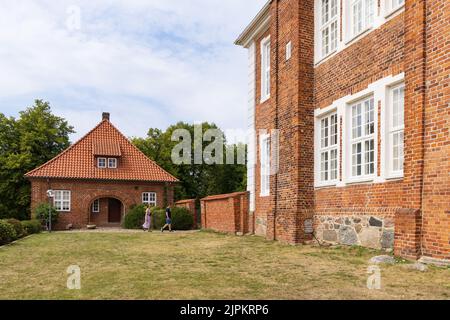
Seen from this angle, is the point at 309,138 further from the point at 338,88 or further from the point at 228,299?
the point at 228,299

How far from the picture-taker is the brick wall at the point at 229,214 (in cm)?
1847

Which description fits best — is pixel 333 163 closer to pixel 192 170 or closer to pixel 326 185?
pixel 326 185

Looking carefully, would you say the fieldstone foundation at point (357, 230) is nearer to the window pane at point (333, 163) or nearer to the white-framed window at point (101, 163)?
the window pane at point (333, 163)

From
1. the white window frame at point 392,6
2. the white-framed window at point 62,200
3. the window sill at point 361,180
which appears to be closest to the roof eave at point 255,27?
the white window frame at point 392,6

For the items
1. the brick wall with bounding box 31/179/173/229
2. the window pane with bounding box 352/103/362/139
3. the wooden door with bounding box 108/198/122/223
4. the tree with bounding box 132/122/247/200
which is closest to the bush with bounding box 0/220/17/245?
the window pane with bounding box 352/103/362/139

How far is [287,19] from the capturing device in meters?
14.3

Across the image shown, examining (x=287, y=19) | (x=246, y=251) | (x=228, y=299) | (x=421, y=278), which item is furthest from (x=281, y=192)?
(x=228, y=299)

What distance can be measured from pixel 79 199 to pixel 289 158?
22002 mm

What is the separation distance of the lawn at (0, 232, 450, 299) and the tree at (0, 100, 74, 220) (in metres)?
30.5

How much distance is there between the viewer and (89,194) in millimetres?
31844

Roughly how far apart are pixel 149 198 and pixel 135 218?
382 centimetres

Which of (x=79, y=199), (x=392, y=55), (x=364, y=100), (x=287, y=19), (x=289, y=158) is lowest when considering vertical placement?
(x=79, y=199)

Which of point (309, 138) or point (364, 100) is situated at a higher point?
point (364, 100)
